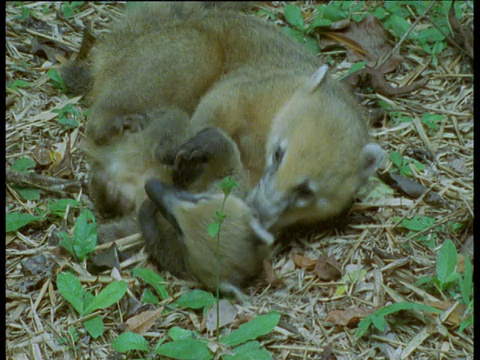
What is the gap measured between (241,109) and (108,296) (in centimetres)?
171

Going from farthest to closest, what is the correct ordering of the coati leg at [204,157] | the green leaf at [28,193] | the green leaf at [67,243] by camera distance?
the green leaf at [28,193] < the coati leg at [204,157] < the green leaf at [67,243]

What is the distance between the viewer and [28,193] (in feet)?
15.3

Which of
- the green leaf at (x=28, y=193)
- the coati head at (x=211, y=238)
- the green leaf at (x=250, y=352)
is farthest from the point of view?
the green leaf at (x=28, y=193)

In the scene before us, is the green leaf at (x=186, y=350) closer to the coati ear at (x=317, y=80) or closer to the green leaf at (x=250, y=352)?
the green leaf at (x=250, y=352)

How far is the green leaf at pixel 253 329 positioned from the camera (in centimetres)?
353

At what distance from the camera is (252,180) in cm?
466

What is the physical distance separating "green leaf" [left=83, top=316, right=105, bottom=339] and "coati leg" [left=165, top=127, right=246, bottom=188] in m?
1.12

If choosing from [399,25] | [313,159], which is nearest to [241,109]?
[313,159]

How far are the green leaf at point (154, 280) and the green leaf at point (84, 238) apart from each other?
0.34 m

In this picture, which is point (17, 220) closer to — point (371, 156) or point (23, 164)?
point (23, 164)

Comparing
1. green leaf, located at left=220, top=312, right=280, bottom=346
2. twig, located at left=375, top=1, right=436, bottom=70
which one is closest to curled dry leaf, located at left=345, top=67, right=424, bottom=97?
twig, located at left=375, top=1, right=436, bottom=70

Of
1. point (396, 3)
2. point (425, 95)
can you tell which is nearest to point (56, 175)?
point (425, 95)

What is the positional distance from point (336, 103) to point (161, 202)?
1387 millimetres

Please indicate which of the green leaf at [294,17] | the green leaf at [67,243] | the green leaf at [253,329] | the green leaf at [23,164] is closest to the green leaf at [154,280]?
the green leaf at [67,243]
